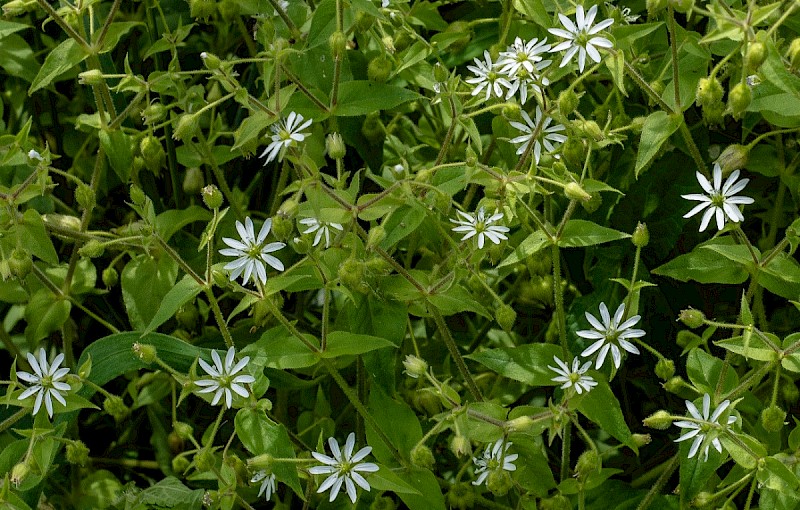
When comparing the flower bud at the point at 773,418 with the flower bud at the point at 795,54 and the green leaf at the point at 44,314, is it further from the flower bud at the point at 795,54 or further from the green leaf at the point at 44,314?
the green leaf at the point at 44,314

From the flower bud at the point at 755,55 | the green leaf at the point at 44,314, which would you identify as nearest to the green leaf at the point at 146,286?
the green leaf at the point at 44,314

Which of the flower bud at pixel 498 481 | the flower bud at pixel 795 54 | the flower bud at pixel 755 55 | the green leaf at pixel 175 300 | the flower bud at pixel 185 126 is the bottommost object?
the flower bud at pixel 498 481

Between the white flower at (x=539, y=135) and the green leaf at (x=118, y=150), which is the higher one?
the green leaf at (x=118, y=150)

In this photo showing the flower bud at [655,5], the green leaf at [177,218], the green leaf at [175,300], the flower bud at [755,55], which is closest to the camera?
the flower bud at [755,55]

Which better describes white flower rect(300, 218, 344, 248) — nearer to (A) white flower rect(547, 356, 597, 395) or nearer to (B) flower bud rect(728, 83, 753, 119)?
(A) white flower rect(547, 356, 597, 395)

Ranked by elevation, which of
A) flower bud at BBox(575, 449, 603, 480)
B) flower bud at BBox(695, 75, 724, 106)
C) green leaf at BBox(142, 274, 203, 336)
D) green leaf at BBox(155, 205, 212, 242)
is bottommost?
flower bud at BBox(575, 449, 603, 480)

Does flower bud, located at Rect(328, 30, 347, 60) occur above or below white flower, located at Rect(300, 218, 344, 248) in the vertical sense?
above

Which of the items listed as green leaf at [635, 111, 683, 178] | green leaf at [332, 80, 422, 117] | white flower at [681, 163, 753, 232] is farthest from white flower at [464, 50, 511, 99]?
white flower at [681, 163, 753, 232]
